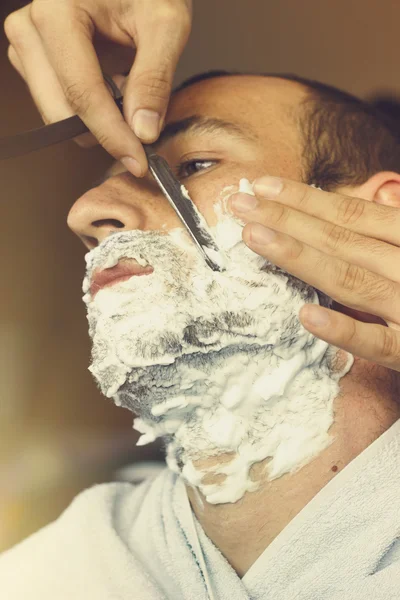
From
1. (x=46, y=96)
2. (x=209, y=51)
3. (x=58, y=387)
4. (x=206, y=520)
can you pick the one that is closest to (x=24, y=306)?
(x=58, y=387)

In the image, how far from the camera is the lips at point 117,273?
639mm

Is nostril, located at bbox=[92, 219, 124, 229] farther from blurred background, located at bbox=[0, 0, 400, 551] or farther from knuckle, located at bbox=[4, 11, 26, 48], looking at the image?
knuckle, located at bbox=[4, 11, 26, 48]

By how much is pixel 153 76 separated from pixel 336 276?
0.33 metres

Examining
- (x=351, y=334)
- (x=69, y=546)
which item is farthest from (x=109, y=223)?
(x=69, y=546)

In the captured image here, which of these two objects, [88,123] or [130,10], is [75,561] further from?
[130,10]

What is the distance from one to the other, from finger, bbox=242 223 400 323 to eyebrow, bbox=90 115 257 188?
25 centimetres

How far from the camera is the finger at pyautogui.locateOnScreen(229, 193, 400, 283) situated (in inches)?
22.1

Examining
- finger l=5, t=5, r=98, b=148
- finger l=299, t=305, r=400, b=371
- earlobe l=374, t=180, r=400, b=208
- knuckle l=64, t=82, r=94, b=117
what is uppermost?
finger l=5, t=5, r=98, b=148

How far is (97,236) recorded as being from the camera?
725 millimetres

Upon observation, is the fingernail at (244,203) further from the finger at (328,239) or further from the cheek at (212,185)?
the cheek at (212,185)

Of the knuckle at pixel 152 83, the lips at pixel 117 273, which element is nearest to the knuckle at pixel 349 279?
the lips at pixel 117 273

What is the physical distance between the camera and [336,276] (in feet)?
1.77

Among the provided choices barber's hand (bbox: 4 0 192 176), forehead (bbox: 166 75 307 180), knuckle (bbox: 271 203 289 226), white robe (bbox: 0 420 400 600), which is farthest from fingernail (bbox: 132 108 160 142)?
white robe (bbox: 0 420 400 600)

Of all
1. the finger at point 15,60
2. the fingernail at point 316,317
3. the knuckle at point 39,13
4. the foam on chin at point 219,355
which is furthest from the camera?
the finger at point 15,60
